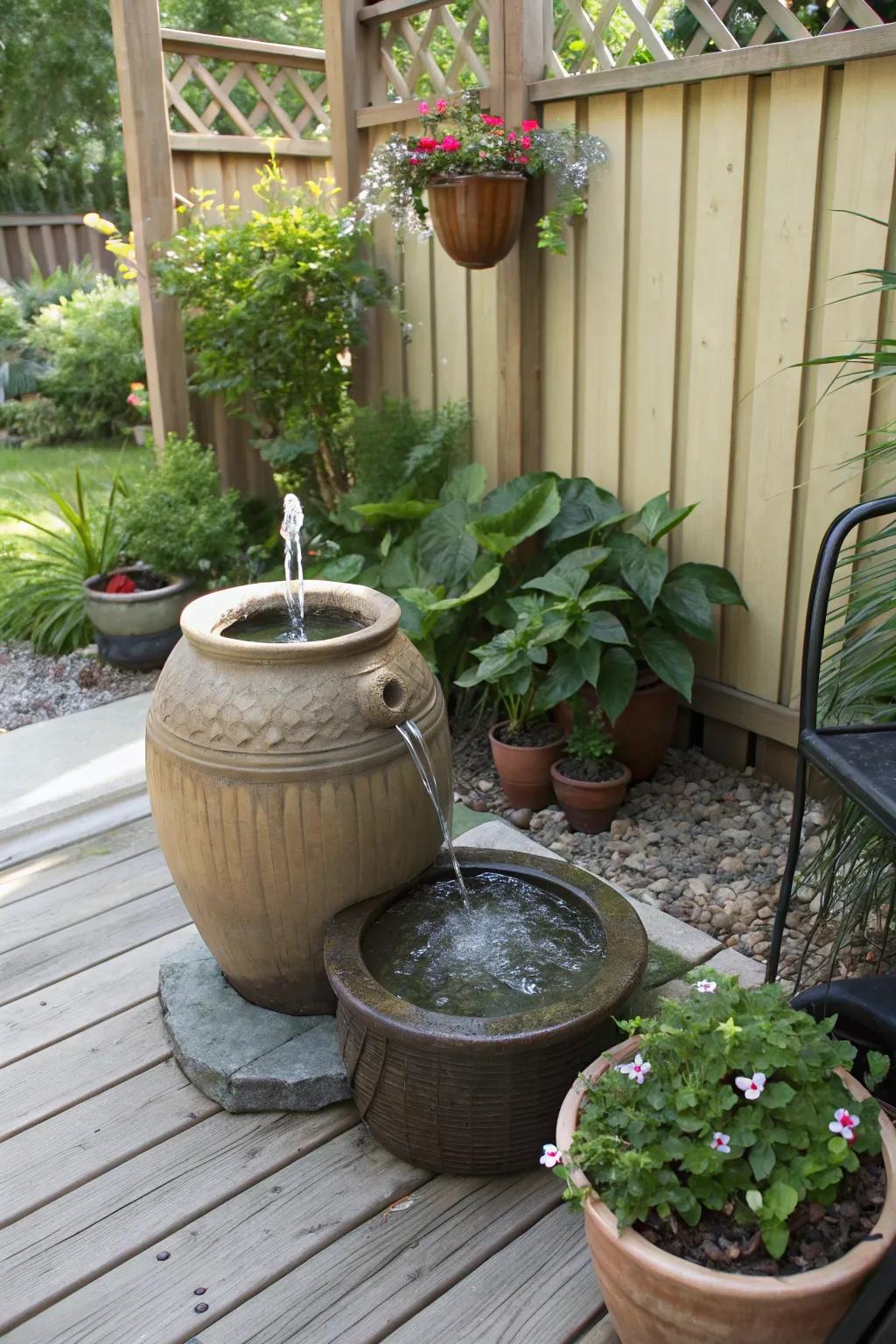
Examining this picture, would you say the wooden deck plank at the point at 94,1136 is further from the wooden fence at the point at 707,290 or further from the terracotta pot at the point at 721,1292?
the wooden fence at the point at 707,290

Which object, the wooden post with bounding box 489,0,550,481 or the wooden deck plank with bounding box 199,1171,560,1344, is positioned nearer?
the wooden deck plank with bounding box 199,1171,560,1344

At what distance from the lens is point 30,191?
13.5 metres

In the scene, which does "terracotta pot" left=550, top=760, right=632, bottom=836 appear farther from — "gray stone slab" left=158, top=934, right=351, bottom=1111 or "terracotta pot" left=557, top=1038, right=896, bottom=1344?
"terracotta pot" left=557, top=1038, right=896, bottom=1344

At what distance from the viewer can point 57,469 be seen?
7008 millimetres

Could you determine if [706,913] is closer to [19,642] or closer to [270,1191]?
[270,1191]

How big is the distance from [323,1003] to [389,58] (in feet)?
10.7

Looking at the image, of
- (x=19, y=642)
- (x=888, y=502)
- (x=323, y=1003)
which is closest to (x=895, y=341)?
(x=888, y=502)

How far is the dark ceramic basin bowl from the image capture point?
1720 mm

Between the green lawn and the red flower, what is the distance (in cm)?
130

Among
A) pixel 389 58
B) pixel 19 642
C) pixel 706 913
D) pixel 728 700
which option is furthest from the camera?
pixel 19 642

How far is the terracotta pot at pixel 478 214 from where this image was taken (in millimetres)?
3176

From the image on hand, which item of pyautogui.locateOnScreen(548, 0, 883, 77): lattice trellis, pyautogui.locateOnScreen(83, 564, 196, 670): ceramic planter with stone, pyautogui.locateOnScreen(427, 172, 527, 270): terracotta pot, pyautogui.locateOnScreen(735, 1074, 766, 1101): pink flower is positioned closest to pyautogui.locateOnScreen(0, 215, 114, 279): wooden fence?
pyautogui.locateOnScreen(83, 564, 196, 670): ceramic planter with stone

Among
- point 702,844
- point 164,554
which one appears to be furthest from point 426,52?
point 702,844

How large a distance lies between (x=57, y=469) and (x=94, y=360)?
1.01 m
